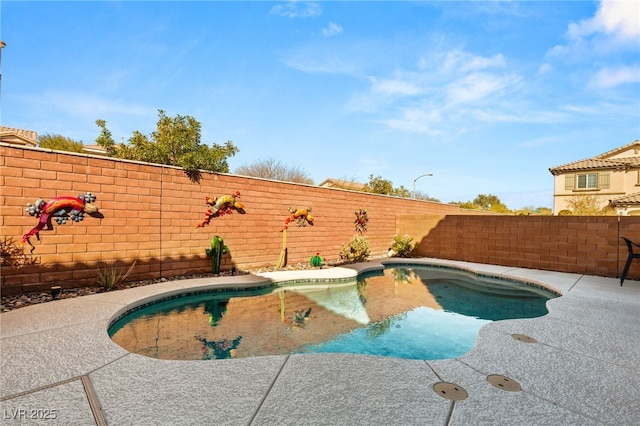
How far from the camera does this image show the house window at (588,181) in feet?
77.9

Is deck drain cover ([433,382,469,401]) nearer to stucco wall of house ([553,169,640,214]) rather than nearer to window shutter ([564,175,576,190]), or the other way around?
stucco wall of house ([553,169,640,214])

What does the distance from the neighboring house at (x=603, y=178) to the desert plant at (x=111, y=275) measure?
2694 centimetres

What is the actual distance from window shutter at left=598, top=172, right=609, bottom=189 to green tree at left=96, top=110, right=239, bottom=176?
2732 centimetres

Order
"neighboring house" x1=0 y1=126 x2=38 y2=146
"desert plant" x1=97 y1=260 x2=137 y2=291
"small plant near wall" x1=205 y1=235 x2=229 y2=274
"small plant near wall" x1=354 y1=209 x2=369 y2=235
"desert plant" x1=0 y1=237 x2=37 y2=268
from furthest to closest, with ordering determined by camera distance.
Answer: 1. "neighboring house" x1=0 y1=126 x2=38 y2=146
2. "small plant near wall" x1=354 y1=209 x2=369 y2=235
3. "small plant near wall" x1=205 y1=235 x2=229 y2=274
4. "desert plant" x1=97 y1=260 x2=137 y2=291
5. "desert plant" x1=0 y1=237 x2=37 y2=268

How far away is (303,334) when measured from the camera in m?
4.43

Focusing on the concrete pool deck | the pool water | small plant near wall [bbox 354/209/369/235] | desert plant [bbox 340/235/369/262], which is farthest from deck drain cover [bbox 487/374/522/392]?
small plant near wall [bbox 354/209/369/235]

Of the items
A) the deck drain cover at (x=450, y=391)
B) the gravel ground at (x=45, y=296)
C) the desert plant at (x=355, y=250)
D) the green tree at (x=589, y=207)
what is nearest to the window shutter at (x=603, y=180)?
the green tree at (x=589, y=207)

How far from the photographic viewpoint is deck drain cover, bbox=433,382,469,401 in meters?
2.34

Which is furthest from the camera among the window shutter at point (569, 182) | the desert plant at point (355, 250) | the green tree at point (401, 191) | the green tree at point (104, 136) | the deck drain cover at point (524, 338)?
the window shutter at point (569, 182)

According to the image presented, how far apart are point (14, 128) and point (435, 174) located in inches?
979

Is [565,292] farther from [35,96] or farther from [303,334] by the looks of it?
[35,96]

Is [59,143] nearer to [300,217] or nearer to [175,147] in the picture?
[175,147]

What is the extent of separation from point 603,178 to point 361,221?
75.2 ft

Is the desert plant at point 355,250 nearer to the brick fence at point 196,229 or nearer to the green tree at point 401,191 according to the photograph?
the brick fence at point 196,229
